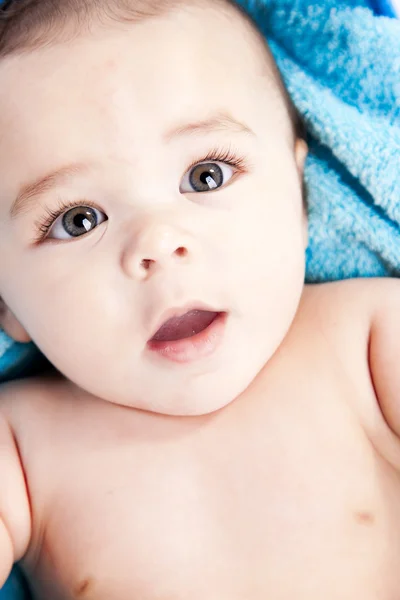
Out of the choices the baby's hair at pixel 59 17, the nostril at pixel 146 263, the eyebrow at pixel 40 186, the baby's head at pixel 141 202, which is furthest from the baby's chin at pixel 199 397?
the baby's hair at pixel 59 17

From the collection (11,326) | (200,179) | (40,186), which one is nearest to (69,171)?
(40,186)

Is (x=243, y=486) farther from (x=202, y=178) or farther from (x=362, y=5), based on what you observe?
(x=362, y=5)

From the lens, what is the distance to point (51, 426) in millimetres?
947

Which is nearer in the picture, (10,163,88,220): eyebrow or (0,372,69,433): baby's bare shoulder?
(10,163,88,220): eyebrow

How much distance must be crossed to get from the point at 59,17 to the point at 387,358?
1.89ft

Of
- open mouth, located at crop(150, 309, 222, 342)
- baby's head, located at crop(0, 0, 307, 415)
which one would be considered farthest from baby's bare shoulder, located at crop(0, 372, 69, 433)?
open mouth, located at crop(150, 309, 222, 342)

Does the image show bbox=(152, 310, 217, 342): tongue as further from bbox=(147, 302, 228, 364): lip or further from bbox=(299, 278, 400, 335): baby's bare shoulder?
bbox=(299, 278, 400, 335): baby's bare shoulder

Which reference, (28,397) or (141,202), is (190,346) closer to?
(141,202)

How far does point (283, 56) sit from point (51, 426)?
0.62 meters

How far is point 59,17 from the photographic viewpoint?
2.72ft

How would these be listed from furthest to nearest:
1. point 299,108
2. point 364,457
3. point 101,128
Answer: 1. point 299,108
2. point 364,457
3. point 101,128

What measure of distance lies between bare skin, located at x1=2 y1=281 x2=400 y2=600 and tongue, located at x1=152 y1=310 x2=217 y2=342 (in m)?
0.13

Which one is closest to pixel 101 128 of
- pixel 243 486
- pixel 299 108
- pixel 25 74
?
pixel 25 74

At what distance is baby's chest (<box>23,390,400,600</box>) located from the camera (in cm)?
84
